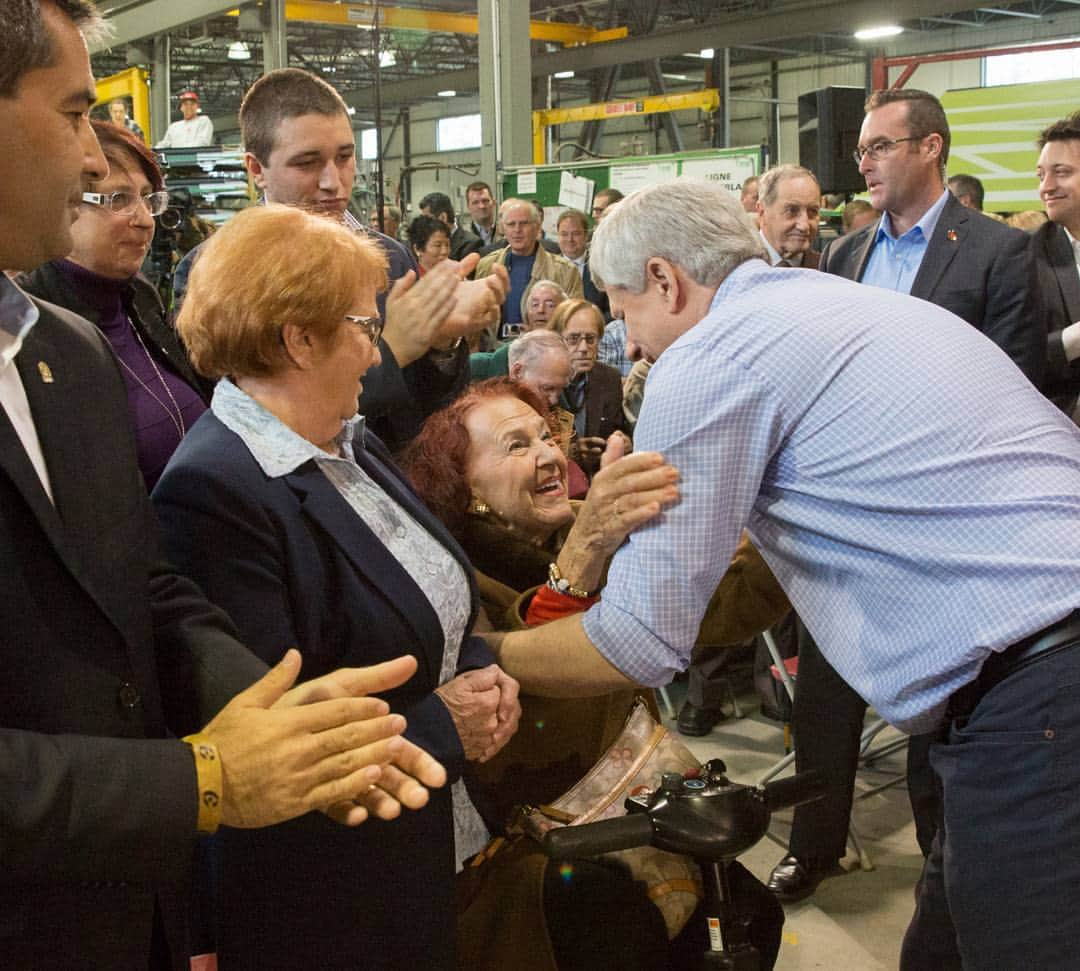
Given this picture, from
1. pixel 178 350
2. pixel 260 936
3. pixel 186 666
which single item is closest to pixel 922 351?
pixel 186 666

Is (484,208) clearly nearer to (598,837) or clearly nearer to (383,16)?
(383,16)

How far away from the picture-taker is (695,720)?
4.60 meters

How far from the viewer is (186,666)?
4.68ft

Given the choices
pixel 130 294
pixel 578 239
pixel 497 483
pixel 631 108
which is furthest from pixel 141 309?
pixel 631 108

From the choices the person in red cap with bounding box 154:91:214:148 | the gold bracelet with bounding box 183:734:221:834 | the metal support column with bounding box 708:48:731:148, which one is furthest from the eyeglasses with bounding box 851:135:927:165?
the metal support column with bounding box 708:48:731:148

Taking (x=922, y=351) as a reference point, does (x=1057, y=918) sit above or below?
below

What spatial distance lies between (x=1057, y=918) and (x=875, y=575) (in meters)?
0.51

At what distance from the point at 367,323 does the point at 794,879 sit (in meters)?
2.23

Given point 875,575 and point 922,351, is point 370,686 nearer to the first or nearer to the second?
point 875,575

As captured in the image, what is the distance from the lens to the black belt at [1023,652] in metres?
1.65

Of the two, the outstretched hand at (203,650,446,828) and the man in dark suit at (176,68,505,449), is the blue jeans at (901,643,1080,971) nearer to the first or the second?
the outstretched hand at (203,650,446,828)

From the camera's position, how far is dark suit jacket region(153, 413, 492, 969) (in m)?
1.62

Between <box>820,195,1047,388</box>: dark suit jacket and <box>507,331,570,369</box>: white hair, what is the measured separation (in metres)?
1.49

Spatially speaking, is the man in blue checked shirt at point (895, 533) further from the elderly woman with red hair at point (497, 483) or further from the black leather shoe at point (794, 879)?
the black leather shoe at point (794, 879)
